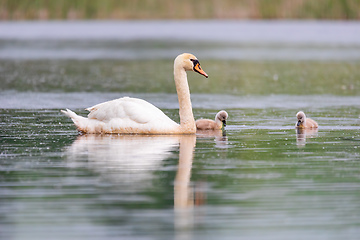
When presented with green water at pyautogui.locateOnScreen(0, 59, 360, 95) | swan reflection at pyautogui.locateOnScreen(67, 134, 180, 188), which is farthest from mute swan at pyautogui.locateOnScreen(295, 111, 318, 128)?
green water at pyautogui.locateOnScreen(0, 59, 360, 95)

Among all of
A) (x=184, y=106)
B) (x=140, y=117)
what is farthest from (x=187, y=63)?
(x=140, y=117)

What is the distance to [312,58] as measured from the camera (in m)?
47.3

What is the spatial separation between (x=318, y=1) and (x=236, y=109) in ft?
336

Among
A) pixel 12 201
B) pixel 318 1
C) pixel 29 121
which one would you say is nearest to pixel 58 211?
pixel 12 201

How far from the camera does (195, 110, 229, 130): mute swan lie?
17484 mm

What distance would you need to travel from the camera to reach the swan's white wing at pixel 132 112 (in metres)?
16.2

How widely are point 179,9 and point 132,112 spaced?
485 ft

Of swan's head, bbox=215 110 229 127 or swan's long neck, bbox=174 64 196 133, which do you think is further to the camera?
swan's head, bbox=215 110 229 127

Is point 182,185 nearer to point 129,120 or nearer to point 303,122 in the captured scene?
point 129,120

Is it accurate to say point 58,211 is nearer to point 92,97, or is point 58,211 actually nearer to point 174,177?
point 174,177

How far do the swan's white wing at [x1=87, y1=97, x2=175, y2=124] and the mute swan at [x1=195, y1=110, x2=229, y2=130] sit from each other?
1429 mm

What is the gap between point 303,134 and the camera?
654 inches

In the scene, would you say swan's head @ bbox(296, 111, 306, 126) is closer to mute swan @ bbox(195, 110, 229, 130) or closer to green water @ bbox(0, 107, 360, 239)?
green water @ bbox(0, 107, 360, 239)

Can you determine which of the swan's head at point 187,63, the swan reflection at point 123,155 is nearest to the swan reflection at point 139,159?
the swan reflection at point 123,155
